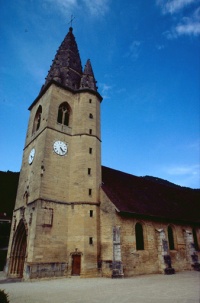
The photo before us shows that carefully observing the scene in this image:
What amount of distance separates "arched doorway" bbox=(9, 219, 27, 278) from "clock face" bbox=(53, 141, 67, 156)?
21.7 feet

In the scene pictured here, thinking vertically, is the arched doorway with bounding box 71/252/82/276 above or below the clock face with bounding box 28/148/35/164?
below

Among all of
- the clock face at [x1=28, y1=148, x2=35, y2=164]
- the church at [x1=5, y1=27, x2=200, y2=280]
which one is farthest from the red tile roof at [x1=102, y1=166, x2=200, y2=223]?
the clock face at [x1=28, y1=148, x2=35, y2=164]

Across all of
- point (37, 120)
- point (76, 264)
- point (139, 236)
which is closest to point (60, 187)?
point (76, 264)

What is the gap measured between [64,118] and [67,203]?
870 cm

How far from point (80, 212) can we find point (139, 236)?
541 cm

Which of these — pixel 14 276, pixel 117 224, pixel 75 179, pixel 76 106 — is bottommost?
pixel 14 276

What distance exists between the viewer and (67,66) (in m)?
25.6

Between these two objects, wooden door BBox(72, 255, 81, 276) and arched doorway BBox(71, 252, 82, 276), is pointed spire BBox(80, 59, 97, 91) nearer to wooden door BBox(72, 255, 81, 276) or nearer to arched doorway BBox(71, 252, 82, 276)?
arched doorway BBox(71, 252, 82, 276)

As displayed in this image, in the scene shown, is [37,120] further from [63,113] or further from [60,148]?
[60,148]

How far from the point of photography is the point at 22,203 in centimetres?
1927

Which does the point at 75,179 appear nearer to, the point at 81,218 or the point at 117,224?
the point at 81,218

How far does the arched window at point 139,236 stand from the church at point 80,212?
0.25ft

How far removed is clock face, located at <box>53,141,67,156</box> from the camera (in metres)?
19.4

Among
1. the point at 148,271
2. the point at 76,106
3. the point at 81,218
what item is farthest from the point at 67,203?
the point at 76,106
